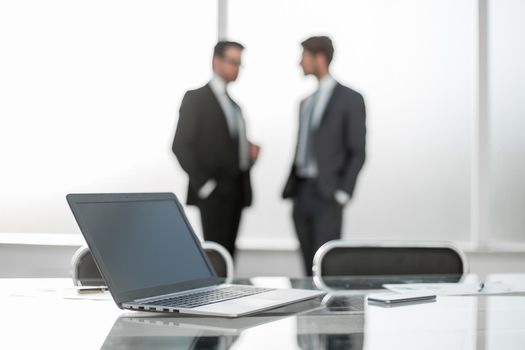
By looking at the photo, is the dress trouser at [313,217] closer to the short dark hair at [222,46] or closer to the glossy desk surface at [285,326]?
the short dark hair at [222,46]

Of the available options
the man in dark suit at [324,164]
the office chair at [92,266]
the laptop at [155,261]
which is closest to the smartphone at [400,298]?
the laptop at [155,261]

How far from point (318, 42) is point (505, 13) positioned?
4.00 ft

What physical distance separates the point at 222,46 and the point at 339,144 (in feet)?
3.13

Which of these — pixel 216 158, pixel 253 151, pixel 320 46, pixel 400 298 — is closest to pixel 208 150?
pixel 216 158

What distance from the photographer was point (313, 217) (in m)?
4.81

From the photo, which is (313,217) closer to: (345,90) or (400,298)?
(345,90)

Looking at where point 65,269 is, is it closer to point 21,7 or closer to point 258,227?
point 258,227

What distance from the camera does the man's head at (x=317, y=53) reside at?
485 centimetres

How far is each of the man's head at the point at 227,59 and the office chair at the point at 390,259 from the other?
7.82 feet

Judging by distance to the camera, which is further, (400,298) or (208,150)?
(208,150)

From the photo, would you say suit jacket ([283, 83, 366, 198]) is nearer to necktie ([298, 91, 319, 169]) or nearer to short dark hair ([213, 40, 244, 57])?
necktie ([298, 91, 319, 169])

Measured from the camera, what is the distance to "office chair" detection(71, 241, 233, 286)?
217 cm

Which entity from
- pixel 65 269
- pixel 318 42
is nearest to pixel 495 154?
pixel 318 42

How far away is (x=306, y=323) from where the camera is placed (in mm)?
1440
